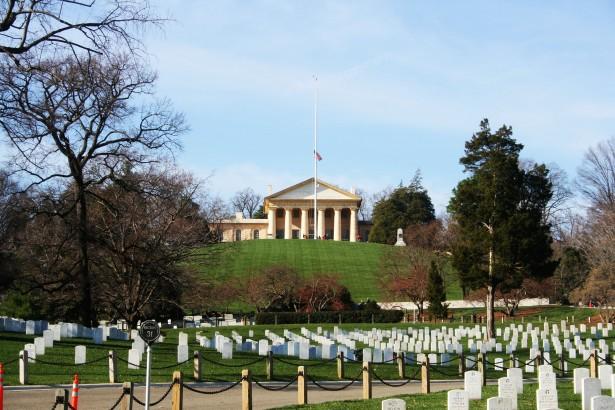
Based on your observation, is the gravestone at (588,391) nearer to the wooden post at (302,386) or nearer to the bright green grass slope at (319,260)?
the wooden post at (302,386)

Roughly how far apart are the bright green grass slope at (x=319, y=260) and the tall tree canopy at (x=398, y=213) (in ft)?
47.3

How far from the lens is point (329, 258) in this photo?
300ft

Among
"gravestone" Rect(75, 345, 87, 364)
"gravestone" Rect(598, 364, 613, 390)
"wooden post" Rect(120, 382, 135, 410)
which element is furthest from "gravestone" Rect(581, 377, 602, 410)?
"gravestone" Rect(75, 345, 87, 364)

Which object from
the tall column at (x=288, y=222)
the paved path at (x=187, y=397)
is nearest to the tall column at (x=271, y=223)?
the tall column at (x=288, y=222)

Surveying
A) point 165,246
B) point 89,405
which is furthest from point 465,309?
point 89,405

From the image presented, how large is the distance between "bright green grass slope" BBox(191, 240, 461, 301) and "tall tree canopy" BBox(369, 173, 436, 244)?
14.4 metres

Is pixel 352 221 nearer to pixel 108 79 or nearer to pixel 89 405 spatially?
pixel 108 79

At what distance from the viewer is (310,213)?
12575cm

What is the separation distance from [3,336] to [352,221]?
97.8 metres

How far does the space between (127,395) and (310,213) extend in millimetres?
112466

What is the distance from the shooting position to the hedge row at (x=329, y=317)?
5272 centimetres

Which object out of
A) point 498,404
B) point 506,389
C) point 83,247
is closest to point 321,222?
point 83,247

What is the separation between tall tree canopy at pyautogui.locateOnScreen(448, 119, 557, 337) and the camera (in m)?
39.8

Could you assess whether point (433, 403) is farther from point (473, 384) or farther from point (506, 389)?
point (506, 389)
